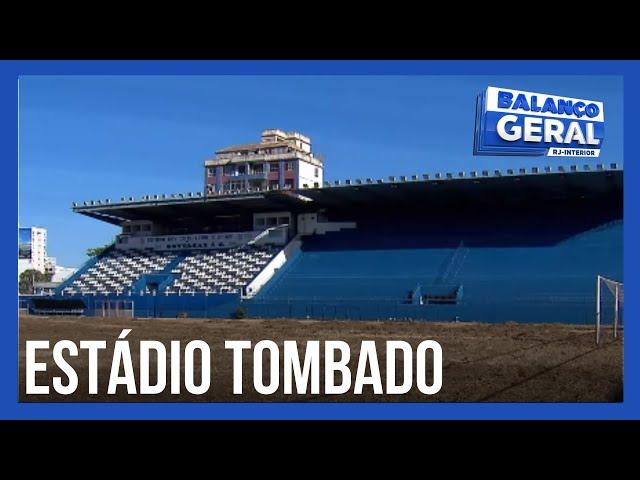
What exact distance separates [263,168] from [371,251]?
95.2ft

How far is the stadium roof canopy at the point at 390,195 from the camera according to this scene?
104 feet

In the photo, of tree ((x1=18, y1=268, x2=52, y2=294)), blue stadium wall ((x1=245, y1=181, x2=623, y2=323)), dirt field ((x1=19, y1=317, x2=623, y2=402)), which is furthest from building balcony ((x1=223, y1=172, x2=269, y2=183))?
dirt field ((x1=19, y1=317, x2=623, y2=402))

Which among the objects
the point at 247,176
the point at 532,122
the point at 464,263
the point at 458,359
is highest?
the point at 247,176

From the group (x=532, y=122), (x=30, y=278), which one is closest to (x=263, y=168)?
(x=30, y=278)

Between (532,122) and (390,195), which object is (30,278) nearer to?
(390,195)

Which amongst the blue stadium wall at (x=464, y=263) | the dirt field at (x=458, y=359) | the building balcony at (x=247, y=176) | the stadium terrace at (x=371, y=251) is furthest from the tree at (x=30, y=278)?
the dirt field at (x=458, y=359)

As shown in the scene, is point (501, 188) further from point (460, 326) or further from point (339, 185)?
point (460, 326)

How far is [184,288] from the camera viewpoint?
37.8m

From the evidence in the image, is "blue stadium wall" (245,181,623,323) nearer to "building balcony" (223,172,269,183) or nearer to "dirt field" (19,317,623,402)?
"dirt field" (19,317,623,402)

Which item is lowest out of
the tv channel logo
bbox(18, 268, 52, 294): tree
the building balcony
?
bbox(18, 268, 52, 294): tree

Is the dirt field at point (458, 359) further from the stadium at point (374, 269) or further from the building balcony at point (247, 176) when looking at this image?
the building balcony at point (247, 176)

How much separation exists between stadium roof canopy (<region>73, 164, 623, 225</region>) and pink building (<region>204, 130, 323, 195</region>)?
51.5ft

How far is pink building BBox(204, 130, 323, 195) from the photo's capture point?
60875 mm

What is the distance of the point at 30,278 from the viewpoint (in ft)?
155
